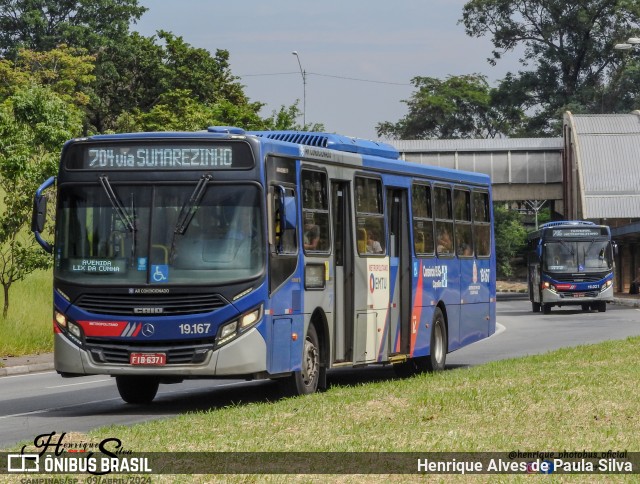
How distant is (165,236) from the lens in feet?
52.0

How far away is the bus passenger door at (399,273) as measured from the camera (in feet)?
65.2

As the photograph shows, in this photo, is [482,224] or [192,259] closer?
[192,259]

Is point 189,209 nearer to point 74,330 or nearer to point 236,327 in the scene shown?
point 236,327

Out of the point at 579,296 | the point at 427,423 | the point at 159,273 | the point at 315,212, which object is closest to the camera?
the point at 427,423

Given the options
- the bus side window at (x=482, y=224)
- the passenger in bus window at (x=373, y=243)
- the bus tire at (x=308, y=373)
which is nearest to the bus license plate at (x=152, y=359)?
the bus tire at (x=308, y=373)

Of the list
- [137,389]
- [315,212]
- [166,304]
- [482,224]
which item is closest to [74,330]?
[166,304]

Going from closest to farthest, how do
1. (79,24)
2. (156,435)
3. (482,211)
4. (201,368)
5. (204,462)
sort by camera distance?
1. (204,462)
2. (156,435)
3. (201,368)
4. (482,211)
5. (79,24)

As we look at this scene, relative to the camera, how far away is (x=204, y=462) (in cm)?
1031

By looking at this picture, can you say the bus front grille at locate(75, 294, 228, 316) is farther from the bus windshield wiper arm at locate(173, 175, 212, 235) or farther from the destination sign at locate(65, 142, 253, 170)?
the destination sign at locate(65, 142, 253, 170)

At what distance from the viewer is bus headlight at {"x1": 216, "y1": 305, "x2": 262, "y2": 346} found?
1574 centimetres

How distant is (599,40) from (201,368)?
9273 centimetres

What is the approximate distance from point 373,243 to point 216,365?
415 centimetres

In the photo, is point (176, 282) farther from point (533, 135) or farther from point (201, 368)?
point (533, 135)

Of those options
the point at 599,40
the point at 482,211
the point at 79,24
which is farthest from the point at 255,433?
the point at 599,40
